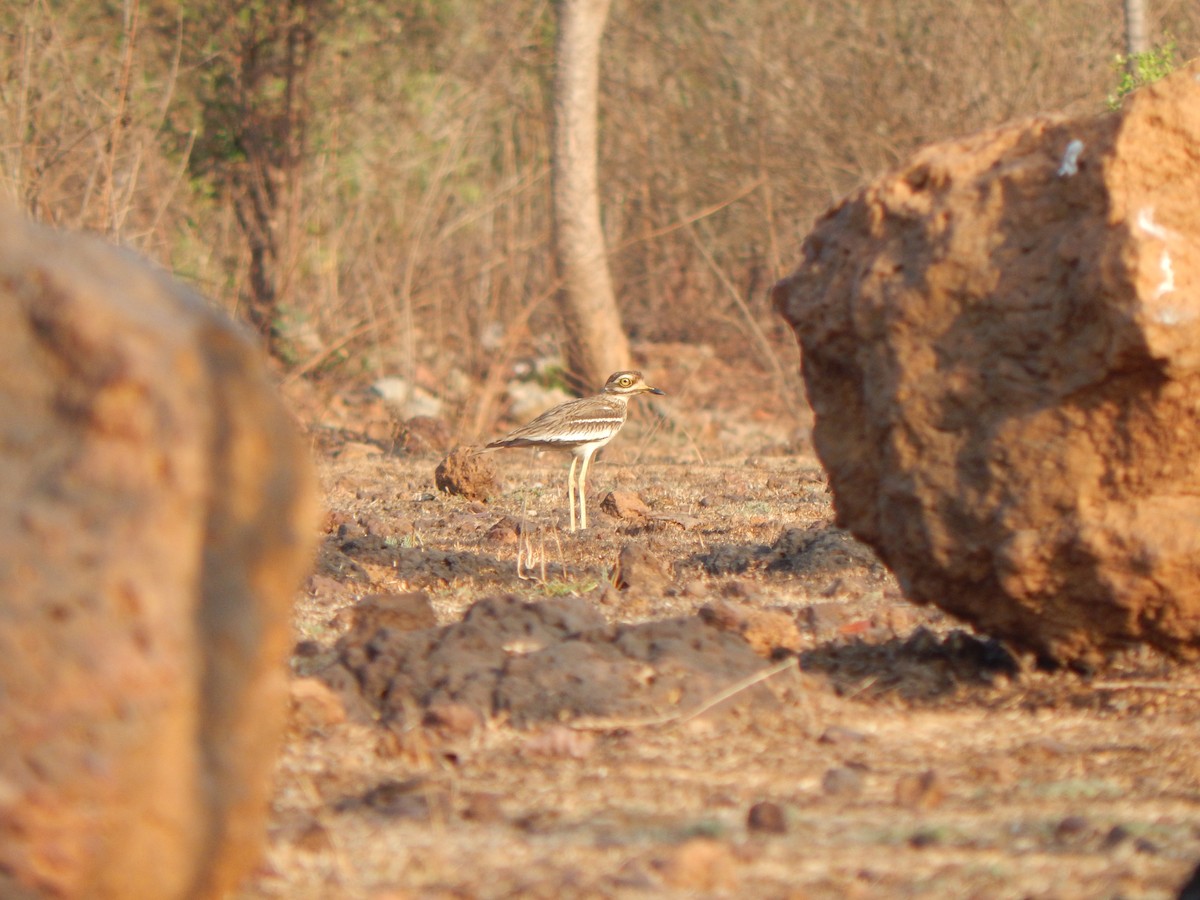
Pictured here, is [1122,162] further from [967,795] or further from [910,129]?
[910,129]

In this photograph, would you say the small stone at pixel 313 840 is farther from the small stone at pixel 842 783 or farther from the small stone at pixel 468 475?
the small stone at pixel 468 475

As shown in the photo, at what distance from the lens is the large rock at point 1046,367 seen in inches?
136

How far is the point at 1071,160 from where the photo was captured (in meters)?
3.58

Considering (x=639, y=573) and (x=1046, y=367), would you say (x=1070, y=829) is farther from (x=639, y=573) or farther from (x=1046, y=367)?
(x=639, y=573)

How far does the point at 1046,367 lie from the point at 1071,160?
495 mm

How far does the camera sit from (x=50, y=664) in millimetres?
2148

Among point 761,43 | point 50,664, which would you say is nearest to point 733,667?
point 50,664

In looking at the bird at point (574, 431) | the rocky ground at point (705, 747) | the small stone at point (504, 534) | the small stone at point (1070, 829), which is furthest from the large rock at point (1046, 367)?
the bird at point (574, 431)

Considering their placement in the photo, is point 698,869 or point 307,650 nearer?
point 698,869

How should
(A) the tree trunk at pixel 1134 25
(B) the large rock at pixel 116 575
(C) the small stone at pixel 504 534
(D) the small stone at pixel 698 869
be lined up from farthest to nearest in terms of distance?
(A) the tree trunk at pixel 1134 25, (C) the small stone at pixel 504 534, (D) the small stone at pixel 698 869, (B) the large rock at pixel 116 575

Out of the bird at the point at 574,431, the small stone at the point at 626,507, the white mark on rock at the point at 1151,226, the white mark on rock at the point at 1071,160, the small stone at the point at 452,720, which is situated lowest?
the small stone at the point at 452,720

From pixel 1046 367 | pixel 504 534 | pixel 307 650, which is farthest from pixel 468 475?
pixel 1046 367

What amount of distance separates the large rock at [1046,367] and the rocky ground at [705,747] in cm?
36

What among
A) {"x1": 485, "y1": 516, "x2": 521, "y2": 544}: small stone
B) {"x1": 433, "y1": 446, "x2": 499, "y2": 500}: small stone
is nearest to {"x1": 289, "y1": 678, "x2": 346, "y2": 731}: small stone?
{"x1": 485, "y1": 516, "x2": 521, "y2": 544}: small stone
